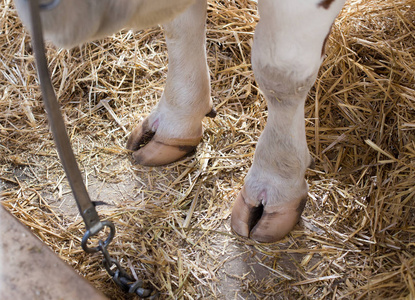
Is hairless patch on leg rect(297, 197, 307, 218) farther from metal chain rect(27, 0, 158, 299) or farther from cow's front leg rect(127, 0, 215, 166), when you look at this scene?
metal chain rect(27, 0, 158, 299)

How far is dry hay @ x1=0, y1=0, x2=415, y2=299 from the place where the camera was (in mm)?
1104

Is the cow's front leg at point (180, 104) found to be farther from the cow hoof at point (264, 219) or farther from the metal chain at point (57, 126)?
the metal chain at point (57, 126)

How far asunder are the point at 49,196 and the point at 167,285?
0.48 metres

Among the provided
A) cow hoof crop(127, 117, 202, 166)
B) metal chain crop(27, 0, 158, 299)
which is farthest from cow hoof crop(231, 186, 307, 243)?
metal chain crop(27, 0, 158, 299)

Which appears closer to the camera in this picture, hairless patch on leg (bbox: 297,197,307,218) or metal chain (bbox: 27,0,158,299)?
metal chain (bbox: 27,0,158,299)

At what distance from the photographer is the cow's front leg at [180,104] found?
1.22 meters

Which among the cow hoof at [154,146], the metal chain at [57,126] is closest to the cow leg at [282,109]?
the cow hoof at [154,146]

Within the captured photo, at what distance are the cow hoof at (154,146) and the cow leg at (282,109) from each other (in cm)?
25

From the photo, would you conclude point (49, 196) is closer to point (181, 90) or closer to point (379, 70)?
point (181, 90)

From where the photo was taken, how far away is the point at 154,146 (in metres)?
1.33

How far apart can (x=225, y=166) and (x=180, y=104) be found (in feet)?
0.74

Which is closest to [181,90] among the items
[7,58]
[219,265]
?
[219,265]

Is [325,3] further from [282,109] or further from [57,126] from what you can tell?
[57,126]

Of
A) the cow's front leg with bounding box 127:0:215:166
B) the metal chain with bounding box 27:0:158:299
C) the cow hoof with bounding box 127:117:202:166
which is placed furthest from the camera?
the cow hoof with bounding box 127:117:202:166
